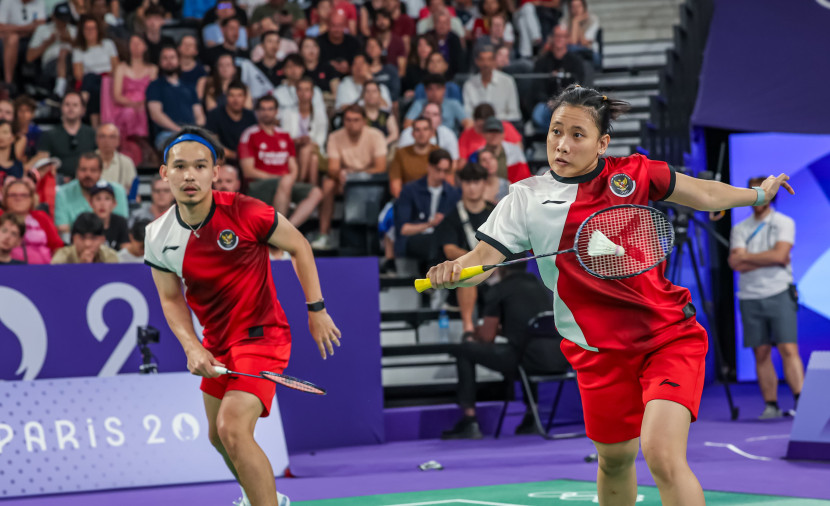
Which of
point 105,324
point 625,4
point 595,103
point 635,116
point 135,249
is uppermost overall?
point 625,4

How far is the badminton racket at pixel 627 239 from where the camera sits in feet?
13.8

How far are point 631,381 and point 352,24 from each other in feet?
35.1

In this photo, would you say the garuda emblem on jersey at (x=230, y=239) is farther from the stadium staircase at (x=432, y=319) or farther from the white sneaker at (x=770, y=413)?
the white sneaker at (x=770, y=413)

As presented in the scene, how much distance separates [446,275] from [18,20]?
11.1 metres

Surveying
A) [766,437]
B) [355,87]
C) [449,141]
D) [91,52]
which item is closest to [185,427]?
[766,437]

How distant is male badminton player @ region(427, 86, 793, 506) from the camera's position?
427 centimetres

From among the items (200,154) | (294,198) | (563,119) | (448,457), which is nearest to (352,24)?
(294,198)

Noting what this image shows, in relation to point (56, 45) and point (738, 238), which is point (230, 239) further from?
point (56, 45)

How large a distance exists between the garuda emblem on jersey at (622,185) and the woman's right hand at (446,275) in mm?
749

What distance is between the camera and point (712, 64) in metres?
12.5

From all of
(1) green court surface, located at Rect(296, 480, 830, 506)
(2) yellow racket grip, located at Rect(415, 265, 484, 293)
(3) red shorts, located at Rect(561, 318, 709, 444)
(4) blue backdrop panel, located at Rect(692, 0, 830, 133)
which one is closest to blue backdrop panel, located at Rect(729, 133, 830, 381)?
(4) blue backdrop panel, located at Rect(692, 0, 830, 133)

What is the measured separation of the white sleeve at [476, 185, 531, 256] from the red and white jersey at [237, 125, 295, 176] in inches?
281

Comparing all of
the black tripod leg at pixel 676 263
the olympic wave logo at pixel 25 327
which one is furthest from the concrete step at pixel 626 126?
the olympic wave logo at pixel 25 327

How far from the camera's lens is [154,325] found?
8516mm
